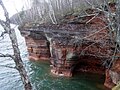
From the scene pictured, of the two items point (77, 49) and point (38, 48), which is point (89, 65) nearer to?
point (77, 49)

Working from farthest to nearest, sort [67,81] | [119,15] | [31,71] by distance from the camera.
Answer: [31,71] < [67,81] < [119,15]

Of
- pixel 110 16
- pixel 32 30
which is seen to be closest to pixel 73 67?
pixel 32 30

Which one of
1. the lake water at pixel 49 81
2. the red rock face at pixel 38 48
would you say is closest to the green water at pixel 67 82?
the lake water at pixel 49 81

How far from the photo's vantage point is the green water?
2361cm

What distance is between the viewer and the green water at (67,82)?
23.6m

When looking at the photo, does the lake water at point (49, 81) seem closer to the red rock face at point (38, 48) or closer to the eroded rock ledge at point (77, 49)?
the eroded rock ledge at point (77, 49)

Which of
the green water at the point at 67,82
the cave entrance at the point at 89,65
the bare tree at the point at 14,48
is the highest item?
the bare tree at the point at 14,48

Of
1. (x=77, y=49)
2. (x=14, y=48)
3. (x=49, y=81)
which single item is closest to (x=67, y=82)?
(x=49, y=81)

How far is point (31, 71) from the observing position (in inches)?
1153

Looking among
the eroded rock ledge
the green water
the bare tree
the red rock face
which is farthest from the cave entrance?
the bare tree

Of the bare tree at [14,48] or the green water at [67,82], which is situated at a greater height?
the bare tree at [14,48]

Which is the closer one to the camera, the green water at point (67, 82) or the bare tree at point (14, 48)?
the bare tree at point (14, 48)

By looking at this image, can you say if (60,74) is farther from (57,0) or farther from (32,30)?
(57,0)

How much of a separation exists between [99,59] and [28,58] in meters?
12.6
